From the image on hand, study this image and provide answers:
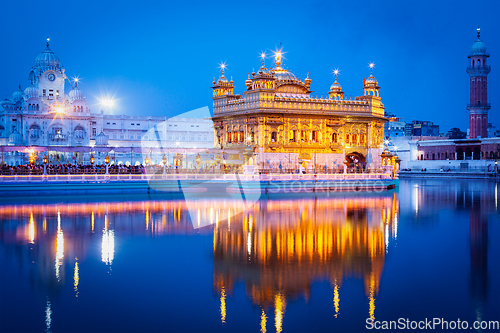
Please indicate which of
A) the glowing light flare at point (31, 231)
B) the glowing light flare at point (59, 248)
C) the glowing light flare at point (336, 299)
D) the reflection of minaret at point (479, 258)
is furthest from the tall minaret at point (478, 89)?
the glowing light flare at point (336, 299)

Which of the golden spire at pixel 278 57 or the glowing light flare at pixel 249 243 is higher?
the golden spire at pixel 278 57

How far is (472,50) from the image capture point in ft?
240

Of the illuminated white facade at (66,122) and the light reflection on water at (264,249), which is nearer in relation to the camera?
the light reflection on water at (264,249)

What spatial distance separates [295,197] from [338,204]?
13.6 feet

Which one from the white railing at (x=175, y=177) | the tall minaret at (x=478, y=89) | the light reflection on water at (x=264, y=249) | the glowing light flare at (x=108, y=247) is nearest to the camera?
the light reflection on water at (x=264, y=249)

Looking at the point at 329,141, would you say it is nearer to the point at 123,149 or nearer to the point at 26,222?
the point at 123,149

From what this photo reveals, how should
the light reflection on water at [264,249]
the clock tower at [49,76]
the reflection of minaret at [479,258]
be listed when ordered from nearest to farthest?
the light reflection on water at [264,249] → the reflection of minaret at [479,258] → the clock tower at [49,76]

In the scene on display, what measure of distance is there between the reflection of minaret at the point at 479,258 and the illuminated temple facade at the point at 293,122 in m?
18.0

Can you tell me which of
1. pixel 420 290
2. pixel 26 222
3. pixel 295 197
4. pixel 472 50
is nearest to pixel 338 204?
pixel 295 197

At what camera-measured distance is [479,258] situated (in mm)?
13453

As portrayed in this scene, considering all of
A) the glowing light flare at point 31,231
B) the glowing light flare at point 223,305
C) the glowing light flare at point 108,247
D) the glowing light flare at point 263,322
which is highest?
the glowing light flare at point 31,231

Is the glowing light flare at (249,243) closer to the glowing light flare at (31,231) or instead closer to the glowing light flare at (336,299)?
the glowing light flare at (336,299)

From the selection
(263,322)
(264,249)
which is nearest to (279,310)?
(263,322)

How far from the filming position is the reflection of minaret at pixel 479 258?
1027cm
